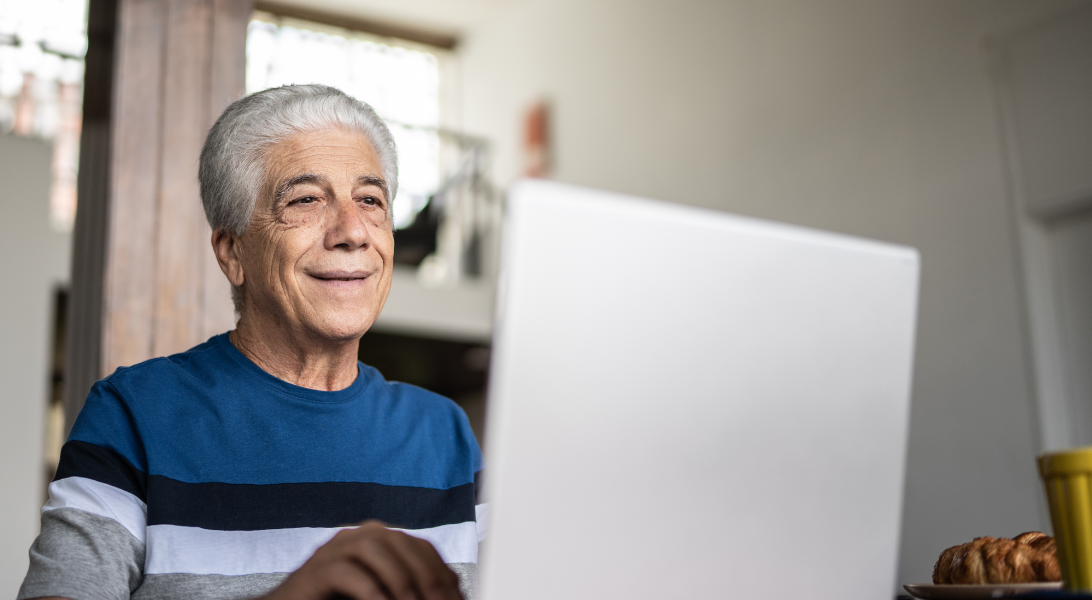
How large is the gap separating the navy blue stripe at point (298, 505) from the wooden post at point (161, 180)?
94 centimetres

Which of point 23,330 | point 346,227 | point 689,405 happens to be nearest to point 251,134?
point 346,227

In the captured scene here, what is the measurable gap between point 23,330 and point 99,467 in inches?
176

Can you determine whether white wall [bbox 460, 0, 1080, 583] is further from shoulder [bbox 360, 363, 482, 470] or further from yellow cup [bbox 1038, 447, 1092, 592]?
yellow cup [bbox 1038, 447, 1092, 592]

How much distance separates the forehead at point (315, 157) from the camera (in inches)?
53.1

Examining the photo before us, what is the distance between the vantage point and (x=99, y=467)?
1.08 meters

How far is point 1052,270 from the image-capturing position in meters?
→ 4.17

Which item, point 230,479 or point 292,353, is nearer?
point 230,479

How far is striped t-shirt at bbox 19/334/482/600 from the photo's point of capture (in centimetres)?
103

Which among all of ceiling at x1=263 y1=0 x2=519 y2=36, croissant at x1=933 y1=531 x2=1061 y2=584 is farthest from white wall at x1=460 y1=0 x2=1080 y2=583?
croissant at x1=933 y1=531 x2=1061 y2=584

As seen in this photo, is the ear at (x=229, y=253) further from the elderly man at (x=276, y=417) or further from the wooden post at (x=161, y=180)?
the wooden post at (x=161, y=180)

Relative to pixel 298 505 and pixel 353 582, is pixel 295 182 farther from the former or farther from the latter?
pixel 353 582

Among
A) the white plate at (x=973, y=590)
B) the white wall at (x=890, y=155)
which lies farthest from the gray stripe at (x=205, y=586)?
the white wall at (x=890, y=155)

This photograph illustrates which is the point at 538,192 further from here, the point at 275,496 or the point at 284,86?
the point at 284,86

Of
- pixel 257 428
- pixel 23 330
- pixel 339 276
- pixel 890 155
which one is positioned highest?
pixel 890 155
